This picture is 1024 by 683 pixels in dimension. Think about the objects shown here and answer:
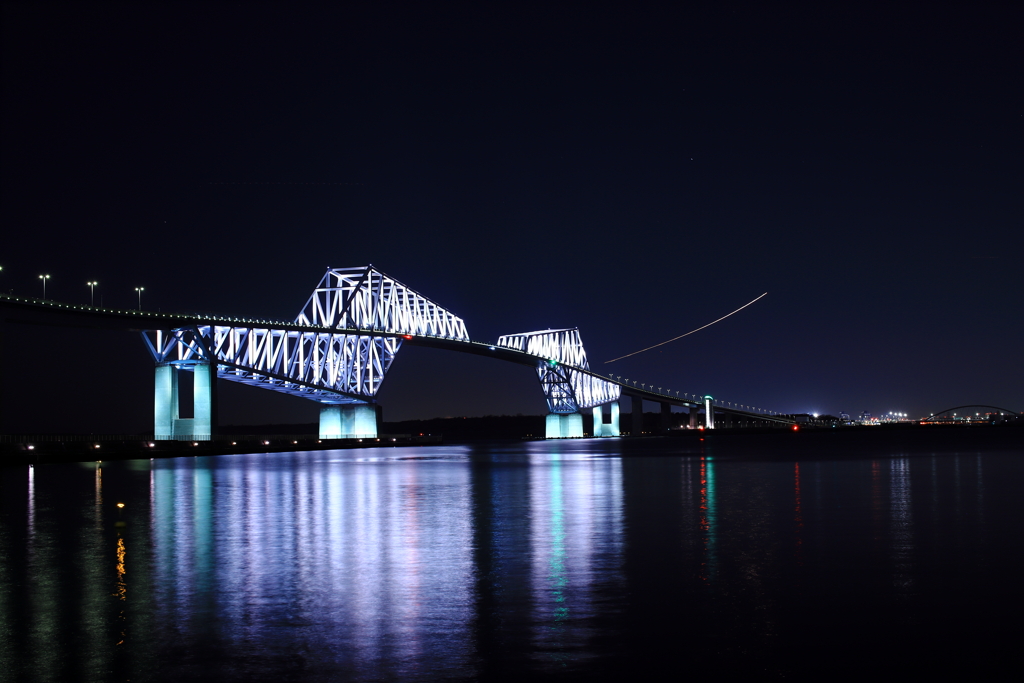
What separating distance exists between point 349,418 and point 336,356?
743 cm

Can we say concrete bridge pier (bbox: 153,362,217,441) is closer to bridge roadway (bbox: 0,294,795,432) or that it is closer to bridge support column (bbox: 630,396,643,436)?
bridge roadway (bbox: 0,294,795,432)

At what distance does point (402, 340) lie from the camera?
382 ft

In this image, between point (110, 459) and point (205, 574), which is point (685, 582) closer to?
point (205, 574)

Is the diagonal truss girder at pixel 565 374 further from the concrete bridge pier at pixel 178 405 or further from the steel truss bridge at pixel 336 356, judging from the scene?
the concrete bridge pier at pixel 178 405

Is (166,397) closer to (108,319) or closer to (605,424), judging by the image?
(108,319)

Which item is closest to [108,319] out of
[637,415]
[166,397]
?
[166,397]

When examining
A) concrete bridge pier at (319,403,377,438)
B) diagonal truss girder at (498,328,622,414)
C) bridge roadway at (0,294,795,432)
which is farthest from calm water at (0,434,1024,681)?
diagonal truss girder at (498,328,622,414)

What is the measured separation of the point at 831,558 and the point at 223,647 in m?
8.17

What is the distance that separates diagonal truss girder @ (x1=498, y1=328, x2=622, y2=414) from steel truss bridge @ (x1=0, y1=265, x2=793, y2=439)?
203 mm

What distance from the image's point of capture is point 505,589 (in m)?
10.4

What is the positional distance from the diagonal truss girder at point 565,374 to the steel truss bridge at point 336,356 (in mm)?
203

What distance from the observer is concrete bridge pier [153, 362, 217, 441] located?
2953 inches

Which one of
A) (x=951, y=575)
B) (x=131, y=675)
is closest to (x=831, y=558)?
(x=951, y=575)

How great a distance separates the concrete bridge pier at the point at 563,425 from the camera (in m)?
155
